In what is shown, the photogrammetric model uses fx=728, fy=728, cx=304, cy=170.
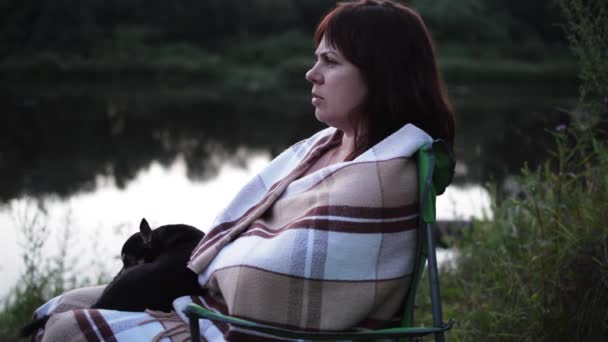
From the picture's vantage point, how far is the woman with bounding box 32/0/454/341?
1.46 m

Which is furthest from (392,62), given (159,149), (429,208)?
(159,149)

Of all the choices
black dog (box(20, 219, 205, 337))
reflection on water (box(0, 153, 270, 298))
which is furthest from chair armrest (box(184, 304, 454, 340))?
reflection on water (box(0, 153, 270, 298))

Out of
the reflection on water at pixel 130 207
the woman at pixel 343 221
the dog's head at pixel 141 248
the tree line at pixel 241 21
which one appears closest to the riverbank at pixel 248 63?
the tree line at pixel 241 21

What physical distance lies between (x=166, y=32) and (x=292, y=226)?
2307cm

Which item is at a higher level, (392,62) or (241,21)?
(392,62)

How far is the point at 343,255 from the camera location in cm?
146


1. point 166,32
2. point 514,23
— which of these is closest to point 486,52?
point 514,23

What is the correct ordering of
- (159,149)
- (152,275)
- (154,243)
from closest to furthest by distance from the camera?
(152,275) → (154,243) → (159,149)

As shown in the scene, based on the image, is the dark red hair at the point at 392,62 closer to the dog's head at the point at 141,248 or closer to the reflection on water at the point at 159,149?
the dog's head at the point at 141,248

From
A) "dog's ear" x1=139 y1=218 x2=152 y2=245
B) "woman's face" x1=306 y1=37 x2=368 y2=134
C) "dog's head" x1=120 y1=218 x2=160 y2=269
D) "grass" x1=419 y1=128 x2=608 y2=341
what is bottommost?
"grass" x1=419 y1=128 x2=608 y2=341

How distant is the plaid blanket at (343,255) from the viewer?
146cm

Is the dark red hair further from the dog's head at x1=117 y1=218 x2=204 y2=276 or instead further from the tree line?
the tree line

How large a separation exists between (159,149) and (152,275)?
9.73 meters

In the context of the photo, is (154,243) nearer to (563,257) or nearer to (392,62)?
(392,62)
